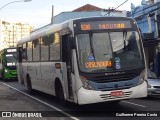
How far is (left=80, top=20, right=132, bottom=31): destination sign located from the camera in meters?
13.1

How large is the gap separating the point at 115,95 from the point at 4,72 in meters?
24.6

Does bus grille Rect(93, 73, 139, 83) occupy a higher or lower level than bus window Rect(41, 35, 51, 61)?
lower

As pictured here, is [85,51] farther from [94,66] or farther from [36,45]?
[36,45]

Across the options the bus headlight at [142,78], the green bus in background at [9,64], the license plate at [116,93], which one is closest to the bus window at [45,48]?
the license plate at [116,93]

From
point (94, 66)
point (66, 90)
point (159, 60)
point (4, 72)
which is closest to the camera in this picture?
point (94, 66)

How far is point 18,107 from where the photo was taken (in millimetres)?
15352

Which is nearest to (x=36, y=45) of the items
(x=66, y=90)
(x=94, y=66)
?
(x=66, y=90)

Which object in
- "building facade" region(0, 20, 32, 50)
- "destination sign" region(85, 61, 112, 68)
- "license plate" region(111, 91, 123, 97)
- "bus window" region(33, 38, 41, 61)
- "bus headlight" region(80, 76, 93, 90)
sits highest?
"building facade" region(0, 20, 32, 50)

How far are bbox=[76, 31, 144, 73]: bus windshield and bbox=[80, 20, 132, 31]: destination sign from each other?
215mm

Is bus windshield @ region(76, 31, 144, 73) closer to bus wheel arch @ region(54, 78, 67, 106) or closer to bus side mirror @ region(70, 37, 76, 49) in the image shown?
bus side mirror @ region(70, 37, 76, 49)

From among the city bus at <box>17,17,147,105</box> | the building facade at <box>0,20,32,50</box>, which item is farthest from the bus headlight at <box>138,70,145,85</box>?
the building facade at <box>0,20,32,50</box>

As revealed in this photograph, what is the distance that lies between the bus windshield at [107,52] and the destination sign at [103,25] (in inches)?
8.5

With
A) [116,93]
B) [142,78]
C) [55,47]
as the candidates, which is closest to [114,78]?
[116,93]

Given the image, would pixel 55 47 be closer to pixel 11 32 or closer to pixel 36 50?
pixel 36 50
